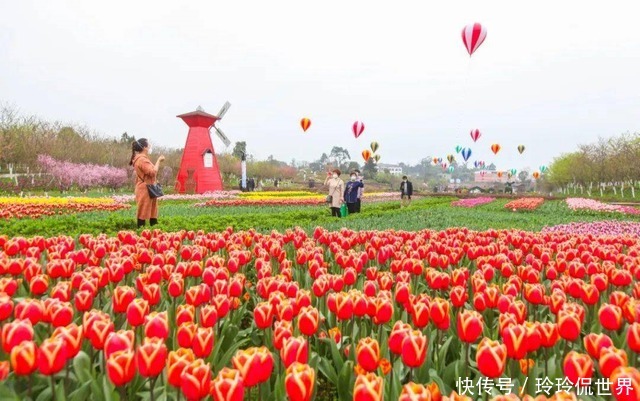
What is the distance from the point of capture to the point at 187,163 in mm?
36781

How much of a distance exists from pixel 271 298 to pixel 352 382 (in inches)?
29.3

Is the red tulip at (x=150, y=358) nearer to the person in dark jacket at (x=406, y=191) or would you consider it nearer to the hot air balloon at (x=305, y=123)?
the person in dark jacket at (x=406, y=191)

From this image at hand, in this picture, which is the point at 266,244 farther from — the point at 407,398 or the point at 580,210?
the point at 580,210

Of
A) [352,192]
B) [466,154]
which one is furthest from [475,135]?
[352,192]

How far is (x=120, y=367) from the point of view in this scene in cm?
196

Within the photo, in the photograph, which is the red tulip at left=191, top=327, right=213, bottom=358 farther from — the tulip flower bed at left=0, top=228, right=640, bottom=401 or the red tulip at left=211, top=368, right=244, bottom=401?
the red tulip at left=211, top=368, right=244, bottom=401

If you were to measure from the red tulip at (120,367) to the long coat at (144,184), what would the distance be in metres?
7.95

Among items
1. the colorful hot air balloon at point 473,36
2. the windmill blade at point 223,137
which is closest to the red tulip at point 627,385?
the colorful hot air balloon at point 473,36

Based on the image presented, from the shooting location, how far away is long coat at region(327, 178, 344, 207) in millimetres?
15091

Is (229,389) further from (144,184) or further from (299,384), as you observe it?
(144,184)

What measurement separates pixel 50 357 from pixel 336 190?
521 inches

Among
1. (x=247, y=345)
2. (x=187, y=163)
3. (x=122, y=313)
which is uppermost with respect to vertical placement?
(x=187, y=163)

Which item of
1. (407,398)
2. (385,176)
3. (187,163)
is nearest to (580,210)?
(407,398)

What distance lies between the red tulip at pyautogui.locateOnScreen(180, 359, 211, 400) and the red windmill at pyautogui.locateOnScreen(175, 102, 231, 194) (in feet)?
117
